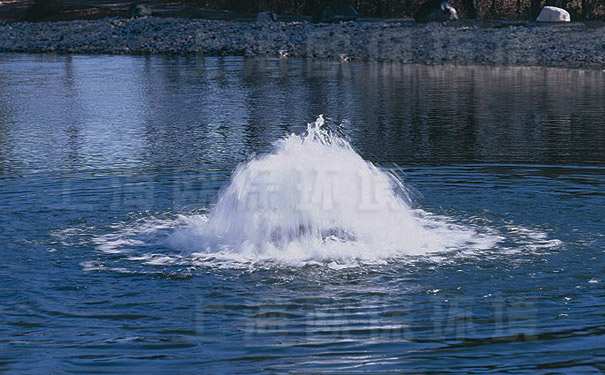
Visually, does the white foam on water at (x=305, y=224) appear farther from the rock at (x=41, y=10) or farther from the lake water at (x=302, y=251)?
the rock at (x=41, y=10)

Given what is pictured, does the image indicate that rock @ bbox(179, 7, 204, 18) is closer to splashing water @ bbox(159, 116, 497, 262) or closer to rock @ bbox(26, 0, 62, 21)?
rock @ bbox(26, 0, 62, 21)

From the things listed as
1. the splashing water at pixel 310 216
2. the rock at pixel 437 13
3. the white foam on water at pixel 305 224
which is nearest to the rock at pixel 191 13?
the rock at pixel 437 13

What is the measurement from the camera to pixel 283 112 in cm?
1970

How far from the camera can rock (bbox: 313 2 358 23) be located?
44000 mm

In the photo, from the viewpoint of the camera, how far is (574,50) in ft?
108

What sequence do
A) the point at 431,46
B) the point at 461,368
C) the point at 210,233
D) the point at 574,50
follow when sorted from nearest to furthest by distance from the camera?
the point at 461,368
the point at 210,233
the point at 574,50
the point at 431,46

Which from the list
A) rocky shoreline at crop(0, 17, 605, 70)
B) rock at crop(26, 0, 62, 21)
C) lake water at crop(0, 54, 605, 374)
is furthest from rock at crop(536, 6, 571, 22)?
→ rock at crop(26, 0, 62, 21)

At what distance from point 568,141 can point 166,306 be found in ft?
31.4

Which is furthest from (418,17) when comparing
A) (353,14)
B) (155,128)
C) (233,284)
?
(233,284)

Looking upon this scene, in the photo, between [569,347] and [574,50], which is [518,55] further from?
[569,347]

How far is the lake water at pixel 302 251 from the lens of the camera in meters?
6.32

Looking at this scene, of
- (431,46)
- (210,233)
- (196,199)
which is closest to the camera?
(210,233)

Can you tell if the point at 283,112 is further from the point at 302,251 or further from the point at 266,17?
the point at 266,17

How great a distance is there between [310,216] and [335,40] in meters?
30.7
